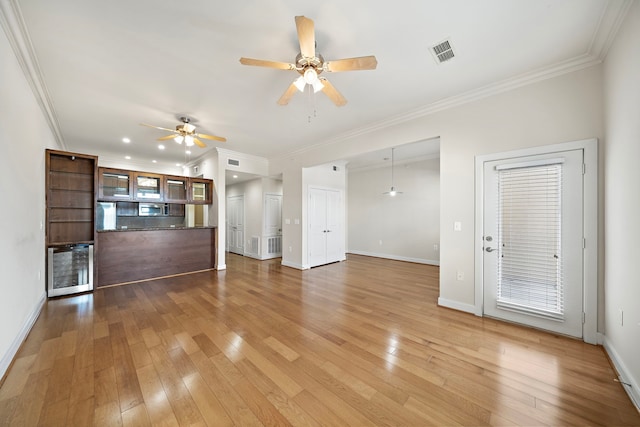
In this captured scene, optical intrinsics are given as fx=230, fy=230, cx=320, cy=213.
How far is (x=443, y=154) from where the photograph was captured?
11.1 feet

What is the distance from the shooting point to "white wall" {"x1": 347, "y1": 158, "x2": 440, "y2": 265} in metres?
6.25

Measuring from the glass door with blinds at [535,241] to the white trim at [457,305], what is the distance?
17 cm

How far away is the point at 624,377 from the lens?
1823mm

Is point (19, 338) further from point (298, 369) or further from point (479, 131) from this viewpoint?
point (479, 131)

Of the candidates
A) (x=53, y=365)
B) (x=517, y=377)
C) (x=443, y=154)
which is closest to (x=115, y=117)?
(x=53, y=365)

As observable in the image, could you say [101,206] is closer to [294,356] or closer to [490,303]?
[294,356]

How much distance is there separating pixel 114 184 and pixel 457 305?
675 centimetres

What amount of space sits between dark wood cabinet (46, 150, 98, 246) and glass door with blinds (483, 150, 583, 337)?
6432 millimetres

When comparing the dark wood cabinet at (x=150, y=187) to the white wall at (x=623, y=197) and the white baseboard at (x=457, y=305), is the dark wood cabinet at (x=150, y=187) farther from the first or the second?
the white wall at (x=623, y=197)

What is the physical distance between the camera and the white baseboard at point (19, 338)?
1.93 metres

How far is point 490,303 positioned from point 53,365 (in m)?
4.66

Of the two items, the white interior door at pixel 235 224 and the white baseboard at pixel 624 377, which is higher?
the white interior door at pixel 235 224

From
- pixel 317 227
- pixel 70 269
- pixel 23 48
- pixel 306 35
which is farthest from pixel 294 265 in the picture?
pixel 23 48

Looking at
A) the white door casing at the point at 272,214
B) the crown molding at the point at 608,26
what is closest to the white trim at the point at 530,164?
the crown molding at the point at 608,26
